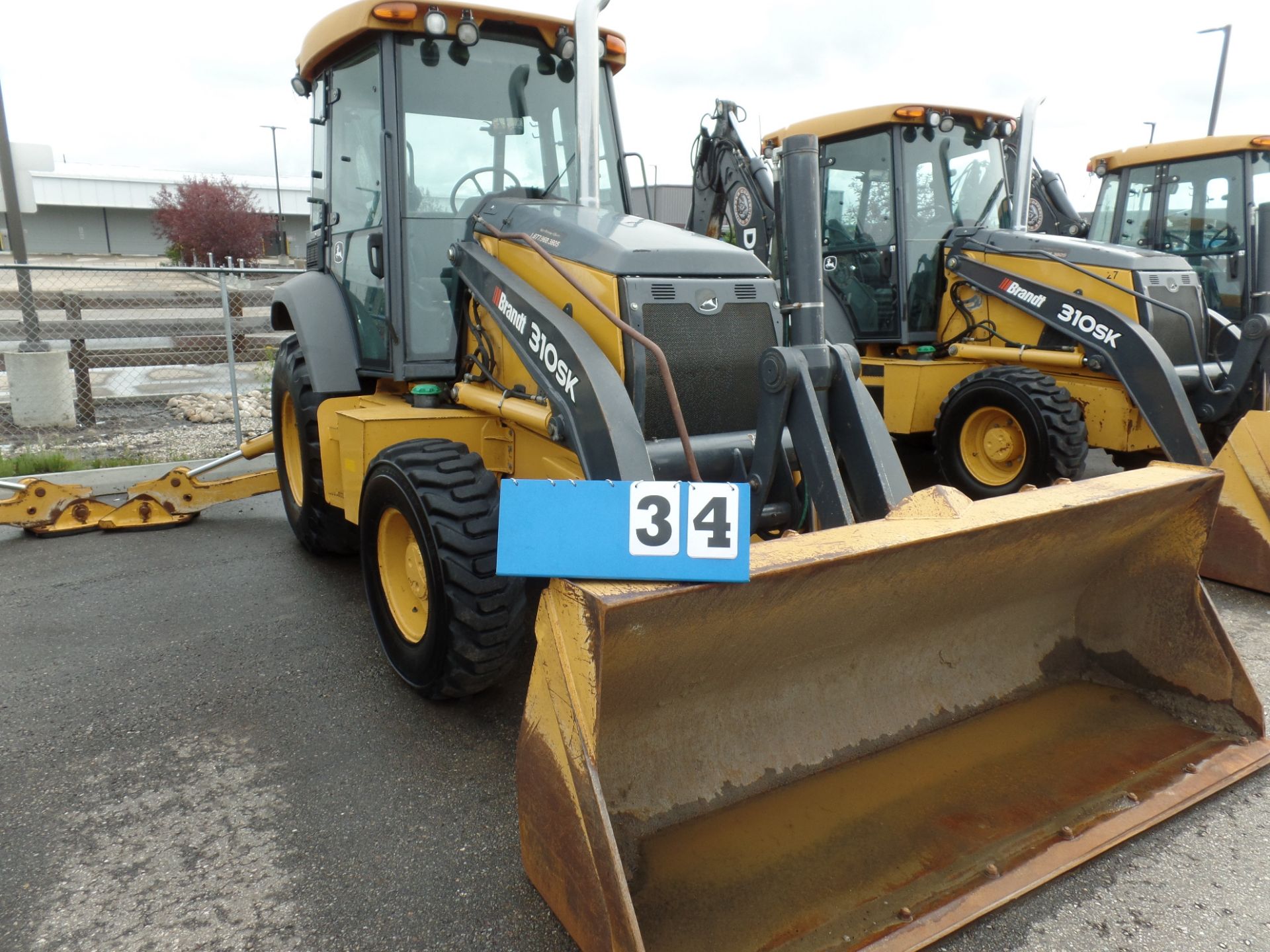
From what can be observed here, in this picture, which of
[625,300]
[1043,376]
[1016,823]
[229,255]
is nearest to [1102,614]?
[1016,823]

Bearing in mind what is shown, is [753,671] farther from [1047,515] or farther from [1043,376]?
[1043,376]

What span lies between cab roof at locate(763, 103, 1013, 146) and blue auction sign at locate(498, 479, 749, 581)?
15.6 feet

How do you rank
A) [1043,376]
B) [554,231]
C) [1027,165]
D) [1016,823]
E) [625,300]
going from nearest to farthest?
1. [1016,823]
2. [625,300]
3. [554,231]
4. [1043,376]
5. [1027,165]

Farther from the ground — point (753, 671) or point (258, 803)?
point (753, 671)

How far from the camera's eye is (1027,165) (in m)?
6.25

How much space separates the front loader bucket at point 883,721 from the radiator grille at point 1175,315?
3.32 m

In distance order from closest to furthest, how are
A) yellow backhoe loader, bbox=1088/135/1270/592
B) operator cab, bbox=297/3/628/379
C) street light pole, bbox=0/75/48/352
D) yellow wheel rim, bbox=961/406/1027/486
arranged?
operator cab, bbox=297/3/628/379
yellow wheel rim, bbox=961/406/1027/486
yellow backhoe loader, bbox=1088/135/1270/592
street light pole, bbox=0/75/48/352

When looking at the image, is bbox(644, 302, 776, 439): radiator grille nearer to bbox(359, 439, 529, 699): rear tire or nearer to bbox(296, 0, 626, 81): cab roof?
bbox(359, 439, 529, 699): rear tire

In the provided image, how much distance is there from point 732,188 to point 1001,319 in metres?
2.37

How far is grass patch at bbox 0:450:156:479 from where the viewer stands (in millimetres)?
6855

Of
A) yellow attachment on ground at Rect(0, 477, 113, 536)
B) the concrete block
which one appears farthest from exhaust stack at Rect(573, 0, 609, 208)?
the concrete block

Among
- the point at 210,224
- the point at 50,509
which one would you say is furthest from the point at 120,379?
the point at 210,224

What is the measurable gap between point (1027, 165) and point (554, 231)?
14.0ft

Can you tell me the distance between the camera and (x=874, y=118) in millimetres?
6531
